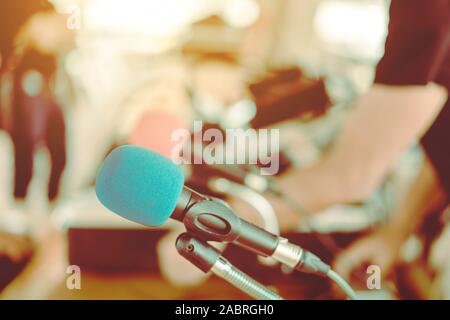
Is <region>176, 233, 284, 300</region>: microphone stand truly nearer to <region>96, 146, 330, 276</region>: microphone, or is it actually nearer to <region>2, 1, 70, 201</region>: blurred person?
<region>96, 146, 330, 276</region>: microphone

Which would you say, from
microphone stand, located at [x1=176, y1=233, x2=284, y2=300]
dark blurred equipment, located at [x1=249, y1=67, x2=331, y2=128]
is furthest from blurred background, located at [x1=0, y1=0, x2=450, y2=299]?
microphone stand, located at [x1=176, y1=233, x2=284, y2=300]

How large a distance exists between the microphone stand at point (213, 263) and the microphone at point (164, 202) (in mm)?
12

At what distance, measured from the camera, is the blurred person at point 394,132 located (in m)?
0.96

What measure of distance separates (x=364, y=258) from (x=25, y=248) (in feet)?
2.34

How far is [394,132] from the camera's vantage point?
3.37ft

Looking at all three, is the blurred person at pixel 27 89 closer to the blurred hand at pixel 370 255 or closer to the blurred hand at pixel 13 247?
the blurred hand at pixel 13 247

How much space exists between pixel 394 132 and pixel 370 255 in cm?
29

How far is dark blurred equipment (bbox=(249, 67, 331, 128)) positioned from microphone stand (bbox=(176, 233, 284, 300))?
60 cm

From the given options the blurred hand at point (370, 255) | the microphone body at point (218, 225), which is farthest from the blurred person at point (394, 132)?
the microphone body at point (218, 225)

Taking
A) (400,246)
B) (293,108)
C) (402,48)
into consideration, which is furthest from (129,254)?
(402,48)

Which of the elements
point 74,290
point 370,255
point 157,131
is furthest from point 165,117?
point 370,255

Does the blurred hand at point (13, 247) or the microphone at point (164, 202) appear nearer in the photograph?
the microphone at point (164, 202)

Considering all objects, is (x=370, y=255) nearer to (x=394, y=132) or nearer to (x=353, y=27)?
(x=394, y=132)

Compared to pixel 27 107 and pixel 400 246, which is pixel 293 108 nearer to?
pixel 400 246
